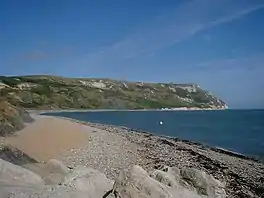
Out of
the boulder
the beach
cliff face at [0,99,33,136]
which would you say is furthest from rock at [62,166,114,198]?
cliff face at [0,99,33,136]

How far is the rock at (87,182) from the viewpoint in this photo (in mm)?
10590

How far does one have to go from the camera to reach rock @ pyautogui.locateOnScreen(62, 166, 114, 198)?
417 inches

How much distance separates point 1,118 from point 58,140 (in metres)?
6.55

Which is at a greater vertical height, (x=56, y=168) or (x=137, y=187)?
(x=137, y=187)

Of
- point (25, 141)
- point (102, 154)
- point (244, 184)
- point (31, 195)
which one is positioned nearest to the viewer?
point (31, 195)

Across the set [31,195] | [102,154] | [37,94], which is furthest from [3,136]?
[37,94]

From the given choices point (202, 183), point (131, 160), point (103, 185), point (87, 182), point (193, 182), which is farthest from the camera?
point (131, 160)

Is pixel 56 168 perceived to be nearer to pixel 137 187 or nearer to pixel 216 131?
pixel 137 187

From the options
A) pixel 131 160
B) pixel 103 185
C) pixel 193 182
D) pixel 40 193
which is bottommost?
A: pixel 131 160

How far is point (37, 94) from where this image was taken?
187 metres

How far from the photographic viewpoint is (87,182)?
1102cm

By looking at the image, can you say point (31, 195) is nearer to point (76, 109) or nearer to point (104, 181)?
point (104, 181)

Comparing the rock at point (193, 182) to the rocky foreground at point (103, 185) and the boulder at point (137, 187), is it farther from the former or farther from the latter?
the boulder at point (137, 187)

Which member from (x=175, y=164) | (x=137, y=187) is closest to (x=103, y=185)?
(x=137, y=187)
